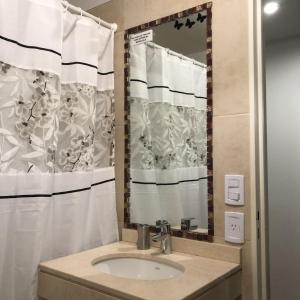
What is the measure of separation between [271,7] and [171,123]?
126 cm

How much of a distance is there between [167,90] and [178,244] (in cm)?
74

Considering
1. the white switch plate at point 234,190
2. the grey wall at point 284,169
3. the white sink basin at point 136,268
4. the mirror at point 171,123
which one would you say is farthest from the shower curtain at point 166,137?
the grey wall at point 284,169

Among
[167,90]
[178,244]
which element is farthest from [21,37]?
[178,244]

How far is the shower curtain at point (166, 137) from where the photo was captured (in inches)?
56.6

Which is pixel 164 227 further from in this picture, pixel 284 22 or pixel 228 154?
pixel 284 22

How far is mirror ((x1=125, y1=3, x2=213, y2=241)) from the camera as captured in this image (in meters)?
1.41

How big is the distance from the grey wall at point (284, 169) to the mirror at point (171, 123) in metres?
1.22

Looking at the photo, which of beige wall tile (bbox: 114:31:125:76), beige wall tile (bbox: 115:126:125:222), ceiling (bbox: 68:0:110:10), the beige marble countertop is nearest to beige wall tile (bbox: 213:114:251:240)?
the beige marble countertop

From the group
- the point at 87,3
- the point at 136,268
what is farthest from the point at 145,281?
the point at 87,3

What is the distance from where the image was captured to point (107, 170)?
1654 millimetres

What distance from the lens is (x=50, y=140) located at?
1.35 meters

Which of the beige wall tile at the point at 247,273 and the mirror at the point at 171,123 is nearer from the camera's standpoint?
the beige wall tile at the point at 247,273

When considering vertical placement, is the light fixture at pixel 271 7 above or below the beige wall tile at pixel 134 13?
above

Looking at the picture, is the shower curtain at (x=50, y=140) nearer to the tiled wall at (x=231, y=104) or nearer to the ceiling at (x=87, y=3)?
the ceiling at (x=87, y=3)
